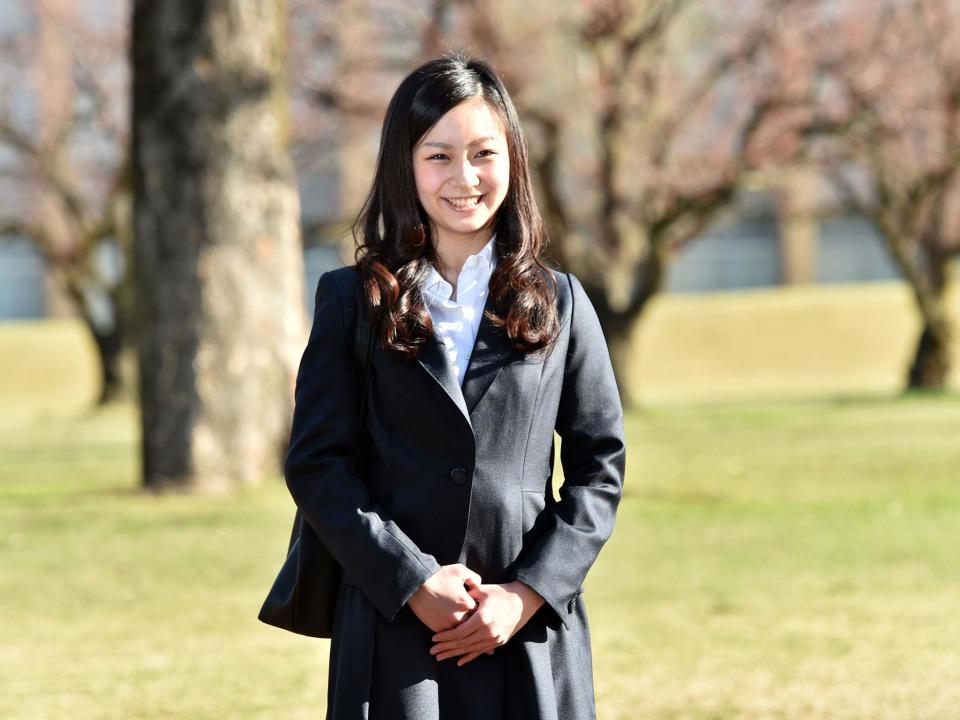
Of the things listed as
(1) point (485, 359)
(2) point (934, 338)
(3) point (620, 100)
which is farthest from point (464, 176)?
(2) point (934, 338)

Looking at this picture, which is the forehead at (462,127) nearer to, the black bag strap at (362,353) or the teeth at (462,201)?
the teeth at (462,201)

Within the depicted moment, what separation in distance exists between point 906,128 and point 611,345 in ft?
16.6

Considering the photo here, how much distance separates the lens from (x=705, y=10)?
858 inches

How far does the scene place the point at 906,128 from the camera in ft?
70.4

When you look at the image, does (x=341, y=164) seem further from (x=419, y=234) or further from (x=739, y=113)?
(x=419, y=234)

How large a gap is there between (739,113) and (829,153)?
3.94 m

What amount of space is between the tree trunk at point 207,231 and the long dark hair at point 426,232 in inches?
305

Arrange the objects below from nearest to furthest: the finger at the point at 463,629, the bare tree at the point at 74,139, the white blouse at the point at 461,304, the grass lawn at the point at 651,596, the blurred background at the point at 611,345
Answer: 1. the finger at the point at 463,629
2. the white blouse at the point at 461,304
3. the grass lawn at the point at 651,596
4. the blurred background at the point at 611,345
5. the bare tree at the point at 74,139

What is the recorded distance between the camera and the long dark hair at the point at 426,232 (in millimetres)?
2842

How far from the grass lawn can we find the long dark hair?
7.50 feet

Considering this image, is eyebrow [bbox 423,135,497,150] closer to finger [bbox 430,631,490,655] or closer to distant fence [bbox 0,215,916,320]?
finger [bbox 430,631,490,655]

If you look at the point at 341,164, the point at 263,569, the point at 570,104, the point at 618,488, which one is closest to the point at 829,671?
the point at 618,488

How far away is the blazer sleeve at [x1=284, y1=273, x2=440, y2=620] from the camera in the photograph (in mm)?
2693

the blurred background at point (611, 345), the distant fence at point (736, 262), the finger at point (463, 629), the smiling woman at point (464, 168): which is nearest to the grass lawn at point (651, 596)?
the blurred background at point (611, 345)
